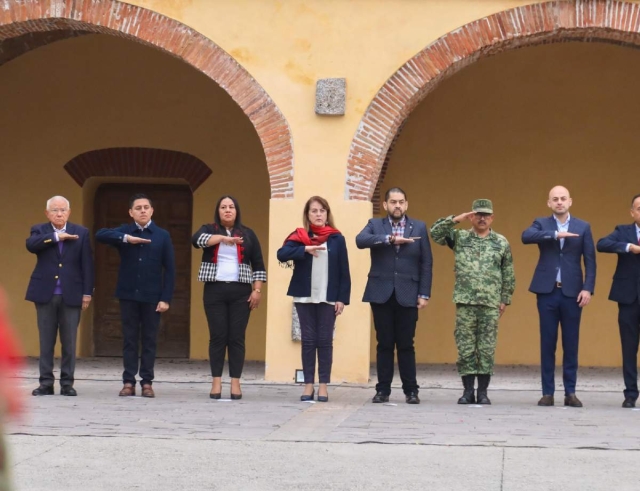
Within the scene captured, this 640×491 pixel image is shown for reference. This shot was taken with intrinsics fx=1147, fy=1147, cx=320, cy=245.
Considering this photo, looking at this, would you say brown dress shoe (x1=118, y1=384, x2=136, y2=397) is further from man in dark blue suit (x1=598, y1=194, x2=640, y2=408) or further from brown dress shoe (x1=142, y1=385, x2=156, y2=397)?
man in dark blue suit (x1=598, y1=194, x2=640, y2=408)

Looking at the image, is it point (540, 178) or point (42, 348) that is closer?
point (42, 348)

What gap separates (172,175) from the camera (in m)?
13.7

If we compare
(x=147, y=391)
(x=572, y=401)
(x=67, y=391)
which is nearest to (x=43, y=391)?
(x=67, y=391)

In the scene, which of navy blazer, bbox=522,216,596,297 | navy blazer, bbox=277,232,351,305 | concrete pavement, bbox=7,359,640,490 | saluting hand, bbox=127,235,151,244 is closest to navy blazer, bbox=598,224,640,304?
navy blazer, bbox=522,216,596,297

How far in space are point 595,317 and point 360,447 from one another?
745 centimetres

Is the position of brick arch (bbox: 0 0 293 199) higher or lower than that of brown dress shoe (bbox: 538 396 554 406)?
higher

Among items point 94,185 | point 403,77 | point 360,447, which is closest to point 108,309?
point 94,185

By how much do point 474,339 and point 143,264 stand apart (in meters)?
2.78

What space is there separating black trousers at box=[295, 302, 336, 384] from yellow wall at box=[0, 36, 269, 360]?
4383 mm

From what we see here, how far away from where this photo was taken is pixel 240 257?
9383mm

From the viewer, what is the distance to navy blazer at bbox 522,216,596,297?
9.16 m

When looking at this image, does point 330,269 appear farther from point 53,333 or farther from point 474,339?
point 53,333

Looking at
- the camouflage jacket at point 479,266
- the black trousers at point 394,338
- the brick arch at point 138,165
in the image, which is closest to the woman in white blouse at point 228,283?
the black trousers at point 394,338

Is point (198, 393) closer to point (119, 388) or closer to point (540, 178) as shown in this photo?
point (119, 388)
